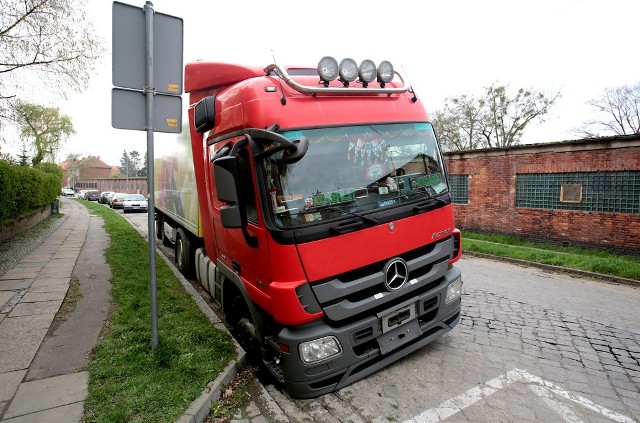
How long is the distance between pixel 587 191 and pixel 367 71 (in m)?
8.91

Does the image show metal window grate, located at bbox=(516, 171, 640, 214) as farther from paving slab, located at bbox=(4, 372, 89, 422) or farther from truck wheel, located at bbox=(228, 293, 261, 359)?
paving slab, located at bbox=(4, 372, 89, 422)

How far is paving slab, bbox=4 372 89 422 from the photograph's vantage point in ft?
9.20

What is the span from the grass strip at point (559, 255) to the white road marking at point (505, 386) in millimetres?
5365

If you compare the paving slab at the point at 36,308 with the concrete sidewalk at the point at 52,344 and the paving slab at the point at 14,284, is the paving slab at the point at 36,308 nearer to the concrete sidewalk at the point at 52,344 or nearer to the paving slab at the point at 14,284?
the concrete sidewalk at the point at 52,344

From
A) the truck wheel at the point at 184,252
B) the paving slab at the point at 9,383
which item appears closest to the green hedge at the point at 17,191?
the truck wheel at the point at 184,252

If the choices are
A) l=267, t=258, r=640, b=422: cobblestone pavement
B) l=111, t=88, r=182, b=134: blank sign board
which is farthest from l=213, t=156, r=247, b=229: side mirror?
l=267, t=258, r=640, b=422: cobblestone pavement

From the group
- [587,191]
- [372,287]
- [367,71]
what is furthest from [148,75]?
[587,191]

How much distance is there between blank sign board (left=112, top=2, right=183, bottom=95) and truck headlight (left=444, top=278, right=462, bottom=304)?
3.37 metres

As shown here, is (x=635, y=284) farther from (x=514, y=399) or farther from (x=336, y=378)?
(x=336, y=378)

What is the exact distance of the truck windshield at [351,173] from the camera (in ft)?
9.46

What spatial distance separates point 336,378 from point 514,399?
1.50 m

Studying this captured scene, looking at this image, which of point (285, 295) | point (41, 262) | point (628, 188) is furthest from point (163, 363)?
point (628, 188)

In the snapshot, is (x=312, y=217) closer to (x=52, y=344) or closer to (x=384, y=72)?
(x=384, y=72)

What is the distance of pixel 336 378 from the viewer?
299cm
